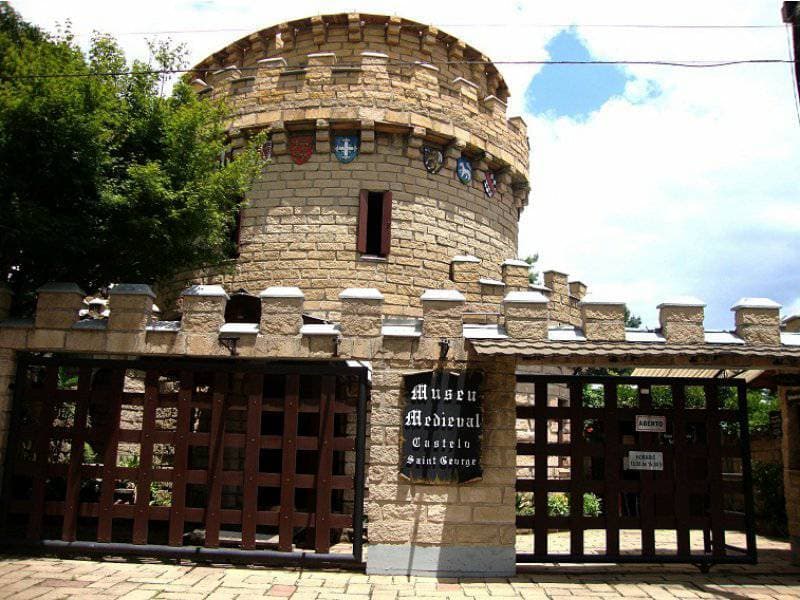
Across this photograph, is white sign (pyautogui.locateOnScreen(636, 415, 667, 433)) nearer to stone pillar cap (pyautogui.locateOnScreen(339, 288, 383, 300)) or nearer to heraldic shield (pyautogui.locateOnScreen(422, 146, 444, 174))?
stone pillar cap (pyautogui.locateOnScreen(339, 288, 383, 300))

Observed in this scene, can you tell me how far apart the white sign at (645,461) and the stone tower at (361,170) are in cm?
460

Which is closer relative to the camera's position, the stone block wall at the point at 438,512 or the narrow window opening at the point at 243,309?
the stone block wall at the point at 438,512

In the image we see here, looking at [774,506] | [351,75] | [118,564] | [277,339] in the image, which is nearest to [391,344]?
[277,339]

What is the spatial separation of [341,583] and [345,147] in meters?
8.15

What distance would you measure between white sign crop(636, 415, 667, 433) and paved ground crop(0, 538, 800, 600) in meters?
1.78

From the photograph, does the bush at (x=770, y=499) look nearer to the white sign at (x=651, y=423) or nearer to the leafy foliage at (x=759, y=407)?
the white sign at (x=651, y=423)

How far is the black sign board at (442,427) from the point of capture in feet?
24.8

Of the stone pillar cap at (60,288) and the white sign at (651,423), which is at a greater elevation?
the stone pillar cap at (60,288)

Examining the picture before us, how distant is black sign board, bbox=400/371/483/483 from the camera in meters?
7.57

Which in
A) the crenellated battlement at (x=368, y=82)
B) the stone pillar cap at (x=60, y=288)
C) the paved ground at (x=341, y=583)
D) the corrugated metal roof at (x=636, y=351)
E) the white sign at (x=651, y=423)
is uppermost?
the crenellated battlement at (x=368, y=82)

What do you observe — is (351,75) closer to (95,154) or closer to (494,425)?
(95,154)

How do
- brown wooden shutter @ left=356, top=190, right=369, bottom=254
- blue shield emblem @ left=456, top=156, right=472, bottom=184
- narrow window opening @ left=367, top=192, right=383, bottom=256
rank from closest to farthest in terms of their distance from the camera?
1. brown wooden shutter @ left=356, top=190, right=369, bottom=254
2. narrow window opening @ left=367, top=192, right=383, bottom=256
3. blue shield emblem @ left=456, top=156, right=472, bottom=184

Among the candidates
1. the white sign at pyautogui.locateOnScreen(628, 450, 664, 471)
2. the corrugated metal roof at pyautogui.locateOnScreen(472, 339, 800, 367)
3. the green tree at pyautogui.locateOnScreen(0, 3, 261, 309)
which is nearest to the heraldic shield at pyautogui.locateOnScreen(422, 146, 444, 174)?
the green tree at pyautogui.locateOnScreen(0, 3, 261, 309)

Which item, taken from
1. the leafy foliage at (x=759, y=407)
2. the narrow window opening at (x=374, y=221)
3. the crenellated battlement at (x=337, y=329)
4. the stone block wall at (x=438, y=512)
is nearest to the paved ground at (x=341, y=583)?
the stone block wall at (x=438, y=512)
